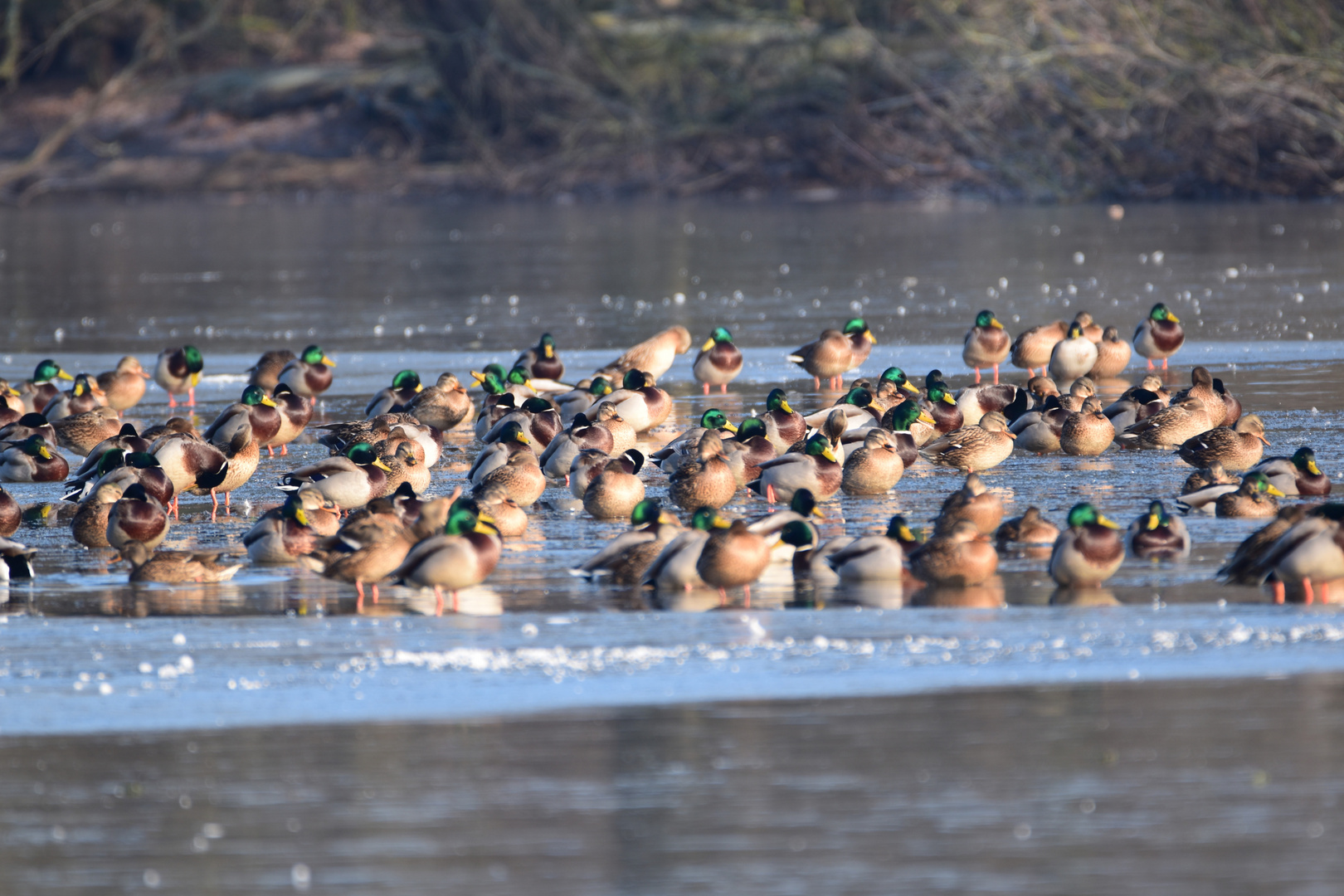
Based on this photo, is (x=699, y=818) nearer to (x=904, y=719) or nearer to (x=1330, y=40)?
(x=904, y=719)

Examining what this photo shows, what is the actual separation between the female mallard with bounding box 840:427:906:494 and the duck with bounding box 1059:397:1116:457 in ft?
3.92

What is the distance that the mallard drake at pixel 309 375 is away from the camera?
12500 mm

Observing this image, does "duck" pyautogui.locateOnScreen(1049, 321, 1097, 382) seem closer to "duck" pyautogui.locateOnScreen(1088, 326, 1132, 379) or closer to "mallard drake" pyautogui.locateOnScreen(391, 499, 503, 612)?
"duck" pyautogui.locateOnScreen(1088, 326, 1132, 379)

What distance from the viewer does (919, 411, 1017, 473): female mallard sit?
368 inches

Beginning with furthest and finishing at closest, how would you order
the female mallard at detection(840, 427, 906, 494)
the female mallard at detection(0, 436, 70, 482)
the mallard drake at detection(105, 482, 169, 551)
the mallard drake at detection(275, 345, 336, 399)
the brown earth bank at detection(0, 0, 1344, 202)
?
1. the brown earth bank at detection(0, 0, 1344, 202)
2. the mallard drake at detection(275, 345, 336, 399)
3. the female mallard at detection(0, 436, 70, 482)
4. the female mallard at detection(840, 427, 906, 494)
5. the mallard drake at detection(105, 482, 169, 551)

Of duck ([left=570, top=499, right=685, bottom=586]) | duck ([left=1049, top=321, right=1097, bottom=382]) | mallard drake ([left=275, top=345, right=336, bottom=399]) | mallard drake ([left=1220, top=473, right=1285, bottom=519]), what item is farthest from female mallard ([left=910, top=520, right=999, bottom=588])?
mallard drake ([left=275, top=345, right=336, bottom=399])

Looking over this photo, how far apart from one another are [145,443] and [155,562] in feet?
8.12

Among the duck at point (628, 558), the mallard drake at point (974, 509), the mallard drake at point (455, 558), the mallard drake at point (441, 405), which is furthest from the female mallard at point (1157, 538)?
the mallard drake at point (441, 405)

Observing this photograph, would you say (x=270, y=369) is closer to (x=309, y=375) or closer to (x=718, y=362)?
(x=309, y=375)

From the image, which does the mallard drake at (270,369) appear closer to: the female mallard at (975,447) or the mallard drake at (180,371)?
the mallard drake at (180,371)

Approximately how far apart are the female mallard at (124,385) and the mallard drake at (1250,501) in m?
7.55

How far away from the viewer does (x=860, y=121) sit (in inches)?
1262

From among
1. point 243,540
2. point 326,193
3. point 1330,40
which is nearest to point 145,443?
point 243,540

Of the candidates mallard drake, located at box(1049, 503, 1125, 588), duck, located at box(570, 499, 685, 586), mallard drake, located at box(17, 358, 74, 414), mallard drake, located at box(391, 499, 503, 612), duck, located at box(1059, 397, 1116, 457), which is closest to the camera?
mallard drake, located at box(1049, 503, 1125, 588)
